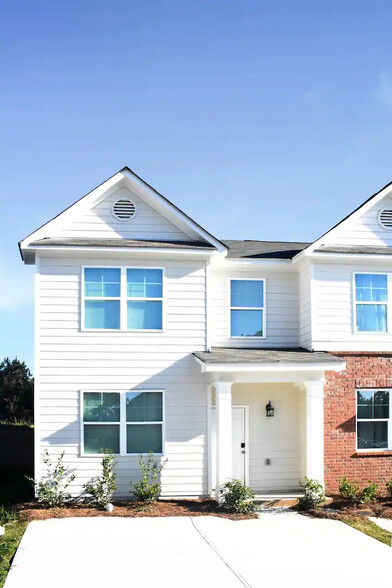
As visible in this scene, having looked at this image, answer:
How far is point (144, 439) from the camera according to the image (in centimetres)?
1734

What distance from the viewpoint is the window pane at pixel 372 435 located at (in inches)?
715

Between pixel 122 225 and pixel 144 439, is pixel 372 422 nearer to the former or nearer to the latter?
pixel 144 439

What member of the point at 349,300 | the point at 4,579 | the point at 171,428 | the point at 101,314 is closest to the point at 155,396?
the point at 171,428

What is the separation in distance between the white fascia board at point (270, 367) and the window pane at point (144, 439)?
2.01 metres

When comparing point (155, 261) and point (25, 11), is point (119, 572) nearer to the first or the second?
point (155, 261)

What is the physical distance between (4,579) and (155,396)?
23.1 feet

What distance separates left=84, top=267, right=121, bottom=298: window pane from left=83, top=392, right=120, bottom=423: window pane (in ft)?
7.79

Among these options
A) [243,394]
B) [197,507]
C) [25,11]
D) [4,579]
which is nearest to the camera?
[4,579]

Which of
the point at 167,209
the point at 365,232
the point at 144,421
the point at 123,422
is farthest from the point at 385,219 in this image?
the point at 123,422

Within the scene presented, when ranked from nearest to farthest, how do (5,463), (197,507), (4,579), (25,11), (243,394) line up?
(4,579), (25,11), (197,507), (243,394), (5,463)

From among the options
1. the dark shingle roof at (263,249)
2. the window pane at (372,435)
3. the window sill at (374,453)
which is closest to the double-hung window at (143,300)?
the dark shingle roof at (263,249)

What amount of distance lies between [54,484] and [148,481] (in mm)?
2146

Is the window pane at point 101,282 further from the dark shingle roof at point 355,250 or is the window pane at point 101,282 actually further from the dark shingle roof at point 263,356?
the dark shingle roof at point 355,250

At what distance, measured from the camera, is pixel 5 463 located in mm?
23875
